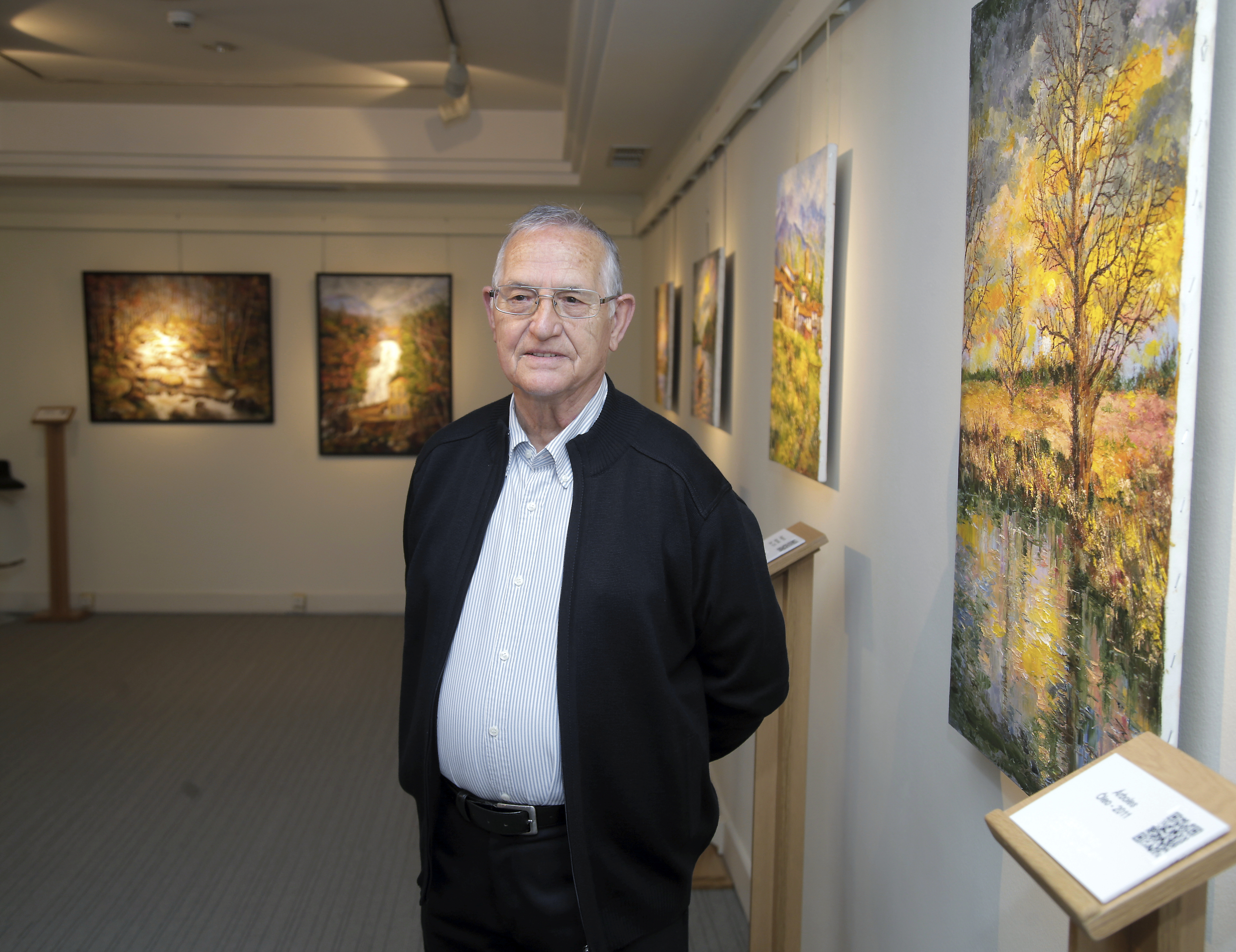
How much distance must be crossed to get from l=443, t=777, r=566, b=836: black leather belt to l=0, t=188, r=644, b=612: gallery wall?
5987 mm

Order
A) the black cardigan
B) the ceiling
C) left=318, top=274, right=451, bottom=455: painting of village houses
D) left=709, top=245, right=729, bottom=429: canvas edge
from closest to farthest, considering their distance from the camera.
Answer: the black cardigan, the ceiling, left=709, top=245, right=729, bottom=429: canvas edge, left=318, top=274, right=451, bottom=455: painting of village houses

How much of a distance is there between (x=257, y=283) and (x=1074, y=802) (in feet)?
25.1

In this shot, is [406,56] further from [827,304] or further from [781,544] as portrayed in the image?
[781,544]

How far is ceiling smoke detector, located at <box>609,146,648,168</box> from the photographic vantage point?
18.5 feet

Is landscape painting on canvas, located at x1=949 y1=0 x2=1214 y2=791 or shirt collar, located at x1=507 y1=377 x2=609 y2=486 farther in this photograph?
shirt collar, located at x1=507 y1=377 x2=609 y2=486

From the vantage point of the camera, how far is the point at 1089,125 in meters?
1.19

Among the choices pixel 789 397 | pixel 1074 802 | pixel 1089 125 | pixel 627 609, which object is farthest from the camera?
pixel 789 397

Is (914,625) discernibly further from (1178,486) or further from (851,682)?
(1178,486)

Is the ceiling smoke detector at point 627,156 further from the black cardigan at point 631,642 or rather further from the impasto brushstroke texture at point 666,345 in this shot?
the black cardigan at point 631,642

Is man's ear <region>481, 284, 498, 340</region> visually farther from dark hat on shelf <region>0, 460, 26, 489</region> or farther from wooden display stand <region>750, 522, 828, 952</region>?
dark hat on shelf <region>0, 460, 26, 489</region>

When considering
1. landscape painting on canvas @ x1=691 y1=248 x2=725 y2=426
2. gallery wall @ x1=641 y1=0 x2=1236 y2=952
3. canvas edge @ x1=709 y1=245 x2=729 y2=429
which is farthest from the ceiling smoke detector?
gallery wall @ x1=641 y1=0 x2=1236 y2=952

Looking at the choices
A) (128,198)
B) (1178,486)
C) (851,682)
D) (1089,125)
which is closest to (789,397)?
(851,682)

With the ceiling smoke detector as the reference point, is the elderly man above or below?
below

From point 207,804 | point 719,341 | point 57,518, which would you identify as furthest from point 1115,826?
point 57,518
